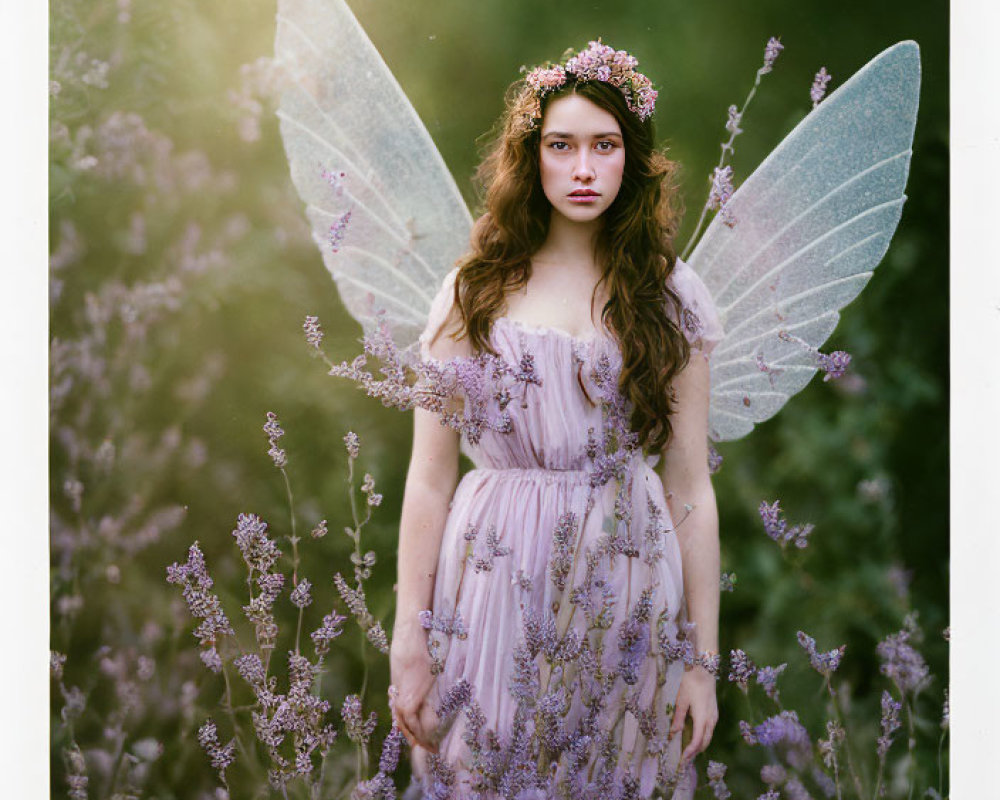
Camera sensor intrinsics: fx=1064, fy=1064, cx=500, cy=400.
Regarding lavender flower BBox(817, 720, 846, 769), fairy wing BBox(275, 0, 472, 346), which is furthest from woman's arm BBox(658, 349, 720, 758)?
fairy wing BBox(275, 0, 472, 346)

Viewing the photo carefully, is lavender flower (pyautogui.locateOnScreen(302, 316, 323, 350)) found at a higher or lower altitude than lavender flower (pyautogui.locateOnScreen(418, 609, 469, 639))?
higher

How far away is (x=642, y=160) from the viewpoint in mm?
2314

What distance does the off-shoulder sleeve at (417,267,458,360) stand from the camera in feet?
7.63

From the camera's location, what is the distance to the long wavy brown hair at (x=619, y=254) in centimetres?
227

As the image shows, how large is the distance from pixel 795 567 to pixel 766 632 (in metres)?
0.17

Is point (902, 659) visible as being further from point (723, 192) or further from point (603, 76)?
point (603, 76)

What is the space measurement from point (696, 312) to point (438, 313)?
57cm

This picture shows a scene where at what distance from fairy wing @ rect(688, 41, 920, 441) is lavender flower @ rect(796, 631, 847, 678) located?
51 centimetres

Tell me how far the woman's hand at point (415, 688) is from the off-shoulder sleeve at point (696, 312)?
866 mm

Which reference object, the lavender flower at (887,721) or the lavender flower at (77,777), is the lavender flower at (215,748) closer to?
the lavender flower at (77,777)

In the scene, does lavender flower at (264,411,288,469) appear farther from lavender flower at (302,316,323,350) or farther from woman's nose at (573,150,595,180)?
woman's nose at (573,150,595,180)

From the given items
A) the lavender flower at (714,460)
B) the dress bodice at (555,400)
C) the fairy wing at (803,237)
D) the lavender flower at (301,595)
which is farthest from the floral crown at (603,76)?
A: the lavender flower at (301,595)
